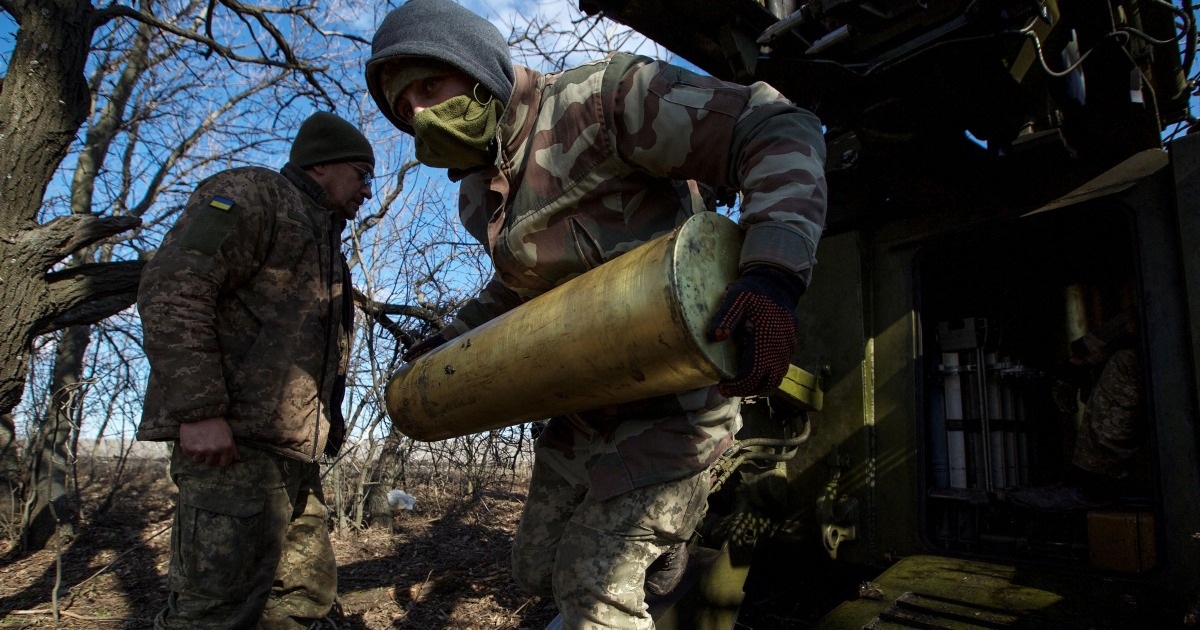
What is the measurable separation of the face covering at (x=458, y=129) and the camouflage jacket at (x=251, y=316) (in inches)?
41.9

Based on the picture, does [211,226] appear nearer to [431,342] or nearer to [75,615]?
[431,342]

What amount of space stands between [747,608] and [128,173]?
9029 millimetres

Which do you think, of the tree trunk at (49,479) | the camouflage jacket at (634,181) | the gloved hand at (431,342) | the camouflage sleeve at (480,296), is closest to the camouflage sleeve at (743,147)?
the camouflage jacket at (634,181)

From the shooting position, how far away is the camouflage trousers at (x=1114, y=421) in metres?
3.05

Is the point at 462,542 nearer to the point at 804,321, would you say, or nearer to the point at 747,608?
the point at 747,608

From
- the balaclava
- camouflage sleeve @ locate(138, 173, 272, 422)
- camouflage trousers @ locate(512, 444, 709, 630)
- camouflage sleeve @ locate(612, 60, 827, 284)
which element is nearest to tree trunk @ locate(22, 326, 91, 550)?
camouflage sleeve @ locate(138, 173, 272, 422)

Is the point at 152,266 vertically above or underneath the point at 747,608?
→ above

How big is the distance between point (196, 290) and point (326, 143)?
89 cm

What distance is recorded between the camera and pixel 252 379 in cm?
260

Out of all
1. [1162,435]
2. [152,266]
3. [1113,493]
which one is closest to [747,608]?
[1113,493]

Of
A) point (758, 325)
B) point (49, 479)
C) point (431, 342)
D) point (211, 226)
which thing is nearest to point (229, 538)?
point (431, 342)

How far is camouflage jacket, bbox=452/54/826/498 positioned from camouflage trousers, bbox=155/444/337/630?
1.15 metres

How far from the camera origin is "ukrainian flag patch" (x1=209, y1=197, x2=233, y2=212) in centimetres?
264

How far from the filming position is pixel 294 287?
2.82 meters
